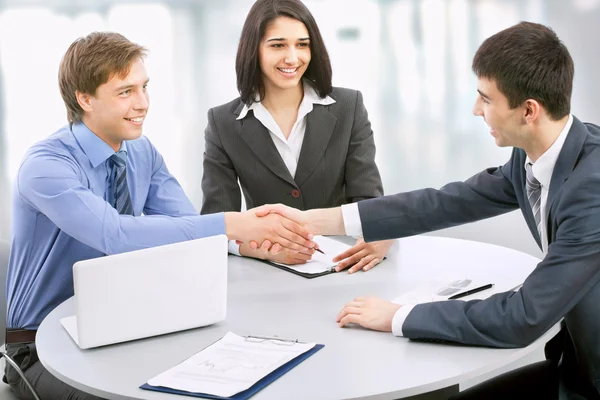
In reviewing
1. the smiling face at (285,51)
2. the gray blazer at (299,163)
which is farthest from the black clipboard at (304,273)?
the smiling face at (285,51)

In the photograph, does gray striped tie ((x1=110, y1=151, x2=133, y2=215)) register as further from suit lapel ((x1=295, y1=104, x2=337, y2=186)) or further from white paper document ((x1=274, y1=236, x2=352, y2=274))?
suit lapel ((x1=295, y1=104, x2=337, y2=186))

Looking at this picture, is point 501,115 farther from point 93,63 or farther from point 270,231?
point 93,63

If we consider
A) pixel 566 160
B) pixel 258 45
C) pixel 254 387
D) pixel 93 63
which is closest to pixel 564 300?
pixel 566 160

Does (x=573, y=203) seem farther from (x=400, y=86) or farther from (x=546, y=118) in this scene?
(x=400, y=86)

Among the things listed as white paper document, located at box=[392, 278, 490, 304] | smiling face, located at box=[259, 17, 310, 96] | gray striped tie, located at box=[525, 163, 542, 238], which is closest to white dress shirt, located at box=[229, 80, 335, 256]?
smiling face, located at box=[259, 17, 310, 96]

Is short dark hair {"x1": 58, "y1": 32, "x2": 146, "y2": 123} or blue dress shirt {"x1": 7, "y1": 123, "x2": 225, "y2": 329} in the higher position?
short dark hair {"x1": 58, "y1": 32, "x2": 146, "y2": 123}

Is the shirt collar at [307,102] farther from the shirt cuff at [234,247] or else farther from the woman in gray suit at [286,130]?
the shirt cuff at [234,247]

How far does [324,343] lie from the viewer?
5.90 feet

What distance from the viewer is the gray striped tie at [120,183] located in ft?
8.11

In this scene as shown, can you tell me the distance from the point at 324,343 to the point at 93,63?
1163 mm

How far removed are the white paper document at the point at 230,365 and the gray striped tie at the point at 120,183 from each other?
0.80 metres

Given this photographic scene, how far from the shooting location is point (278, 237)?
7.96 feet

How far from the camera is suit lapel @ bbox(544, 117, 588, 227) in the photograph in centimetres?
181

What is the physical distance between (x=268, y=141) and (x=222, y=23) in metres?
1.93
